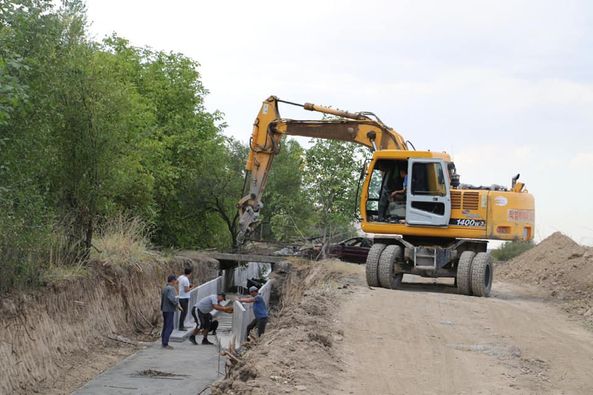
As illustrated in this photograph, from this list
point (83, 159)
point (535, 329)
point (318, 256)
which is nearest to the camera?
point (535, 329)

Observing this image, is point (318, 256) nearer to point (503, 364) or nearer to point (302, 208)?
point (302, 208)

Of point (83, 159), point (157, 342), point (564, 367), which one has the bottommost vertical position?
point (157, 342)

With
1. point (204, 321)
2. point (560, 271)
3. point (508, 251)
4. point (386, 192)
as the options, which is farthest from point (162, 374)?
point (508, 251)

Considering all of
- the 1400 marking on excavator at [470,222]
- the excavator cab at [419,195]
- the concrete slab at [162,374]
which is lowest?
the concrete slab at [162,374]

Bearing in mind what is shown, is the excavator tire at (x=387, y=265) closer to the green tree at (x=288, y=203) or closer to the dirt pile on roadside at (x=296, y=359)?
the dirt pile on roadside at (x=296, y=359)

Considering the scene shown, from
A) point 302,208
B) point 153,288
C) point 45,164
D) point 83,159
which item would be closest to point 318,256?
point 153,288

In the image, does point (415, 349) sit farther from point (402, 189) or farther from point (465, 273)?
point (402, 189)

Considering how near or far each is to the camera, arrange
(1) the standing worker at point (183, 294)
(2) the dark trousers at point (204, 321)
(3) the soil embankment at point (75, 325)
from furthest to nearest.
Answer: (1) the standing worker at point (183, 294)
(2) the dark trousers at point (204, 321)
(3) the soil embankment at point (75, 325)

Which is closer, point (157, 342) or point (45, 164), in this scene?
point (45, 164)

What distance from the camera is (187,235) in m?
44.6

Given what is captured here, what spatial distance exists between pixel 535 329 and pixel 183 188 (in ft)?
99.0

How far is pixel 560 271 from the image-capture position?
85.6 feet

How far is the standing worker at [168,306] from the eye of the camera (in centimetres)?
2148

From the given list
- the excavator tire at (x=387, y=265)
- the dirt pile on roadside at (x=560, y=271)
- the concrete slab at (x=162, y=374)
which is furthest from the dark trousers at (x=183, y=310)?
the dirt pile on roadside at (x=560, y=271)
